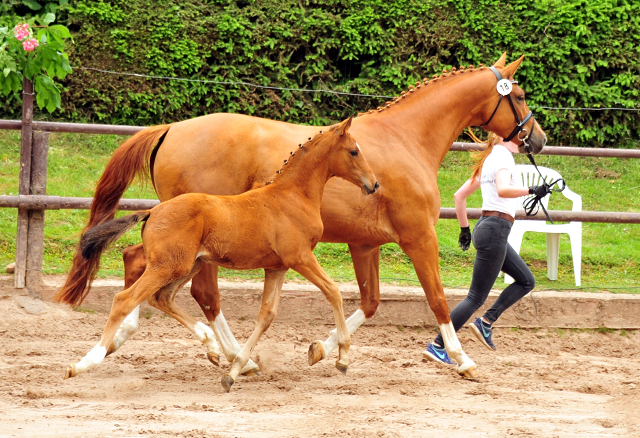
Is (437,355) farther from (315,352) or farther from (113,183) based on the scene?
(113,183)

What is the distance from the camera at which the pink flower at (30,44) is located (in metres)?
5.74

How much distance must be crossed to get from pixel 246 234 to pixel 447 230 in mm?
4306

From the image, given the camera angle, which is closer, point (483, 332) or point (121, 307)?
point (121, 307)

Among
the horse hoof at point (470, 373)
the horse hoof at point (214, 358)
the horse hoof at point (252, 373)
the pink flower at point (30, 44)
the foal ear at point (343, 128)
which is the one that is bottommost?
the horse hoof at point (252, 373)

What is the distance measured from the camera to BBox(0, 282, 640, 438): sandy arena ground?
360 centimetres

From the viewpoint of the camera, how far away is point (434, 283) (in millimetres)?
4852

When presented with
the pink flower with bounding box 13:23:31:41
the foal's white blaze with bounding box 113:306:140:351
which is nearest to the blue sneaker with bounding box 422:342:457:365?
the foal's white blaze with bounding box 113:306:140:351

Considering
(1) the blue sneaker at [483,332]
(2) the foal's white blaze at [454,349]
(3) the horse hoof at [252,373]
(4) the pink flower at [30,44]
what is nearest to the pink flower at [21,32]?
(4) the pink flower at [30,44]

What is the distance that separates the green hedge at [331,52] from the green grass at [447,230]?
477 millimetres

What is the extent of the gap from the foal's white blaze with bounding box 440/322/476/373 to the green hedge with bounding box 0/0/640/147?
504cm

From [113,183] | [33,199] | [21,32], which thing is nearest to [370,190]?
[113,183]

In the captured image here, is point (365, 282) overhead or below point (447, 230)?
overhead

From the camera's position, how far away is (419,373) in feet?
16.2

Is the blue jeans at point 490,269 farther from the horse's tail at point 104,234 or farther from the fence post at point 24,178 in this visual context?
the fence post at point 24,178
